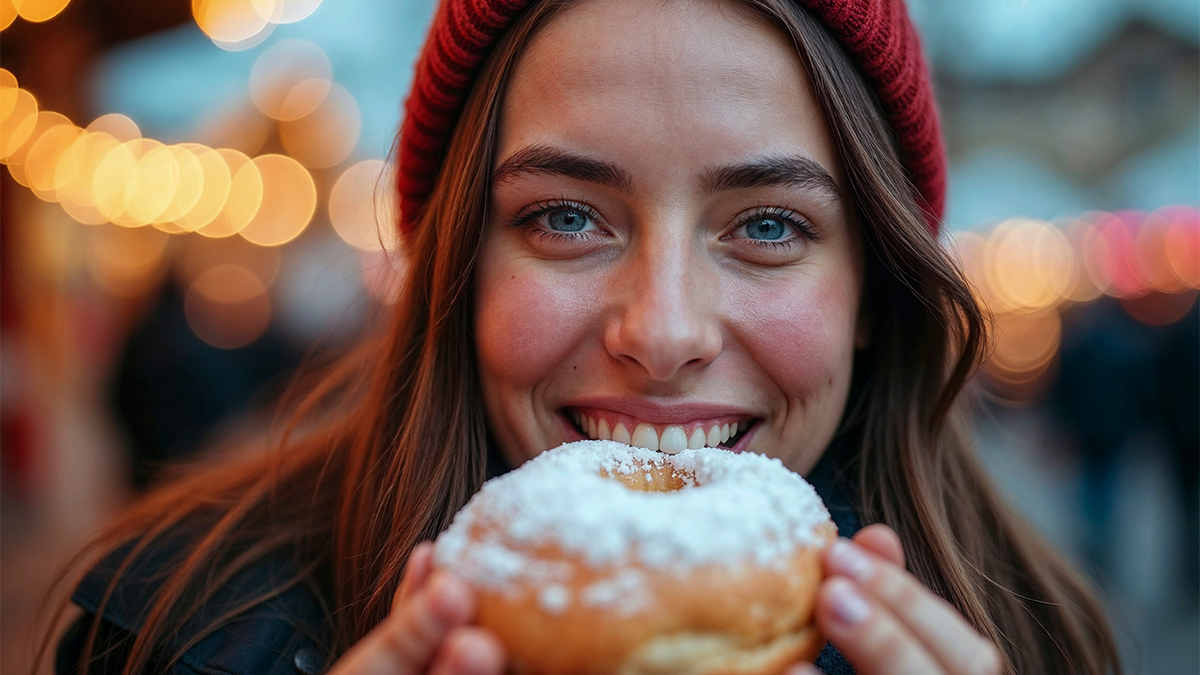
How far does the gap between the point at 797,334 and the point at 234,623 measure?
4.22 feet

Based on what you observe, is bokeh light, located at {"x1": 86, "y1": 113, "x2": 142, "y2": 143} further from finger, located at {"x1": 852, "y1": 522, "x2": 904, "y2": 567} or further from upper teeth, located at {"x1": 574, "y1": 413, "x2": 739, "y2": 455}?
finger, located at {"x1": 852, "y1": 522, "x2": 904, "y2": 567}

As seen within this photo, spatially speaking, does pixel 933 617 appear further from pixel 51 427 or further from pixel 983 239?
pixel 983 239

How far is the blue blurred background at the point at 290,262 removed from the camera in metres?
5.44

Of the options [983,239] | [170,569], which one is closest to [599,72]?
[170,569]

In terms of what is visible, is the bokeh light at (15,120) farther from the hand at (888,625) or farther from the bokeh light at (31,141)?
the hand at (888,625)

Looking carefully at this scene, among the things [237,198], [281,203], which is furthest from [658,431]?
[281,203]

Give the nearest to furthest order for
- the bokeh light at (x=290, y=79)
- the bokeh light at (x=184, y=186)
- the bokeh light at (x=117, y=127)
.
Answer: the bokeh light at (x=117, y=127)
the bokeh light at (x=290, y=79)
the bokeh light at (x=184, y=186)

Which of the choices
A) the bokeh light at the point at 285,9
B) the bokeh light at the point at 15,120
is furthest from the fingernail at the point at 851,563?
the bokeh light at the point at 15,120

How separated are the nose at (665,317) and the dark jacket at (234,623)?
0.52 m

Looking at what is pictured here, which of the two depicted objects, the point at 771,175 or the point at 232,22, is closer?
the point at 771,175

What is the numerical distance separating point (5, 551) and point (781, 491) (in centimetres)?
765

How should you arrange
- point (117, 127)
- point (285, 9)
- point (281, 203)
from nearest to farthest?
point (285, 9)
point (117, 127)
point (281, 203)

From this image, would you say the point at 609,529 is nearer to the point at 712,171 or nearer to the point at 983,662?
the point at 983,662

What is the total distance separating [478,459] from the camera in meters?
1.64
